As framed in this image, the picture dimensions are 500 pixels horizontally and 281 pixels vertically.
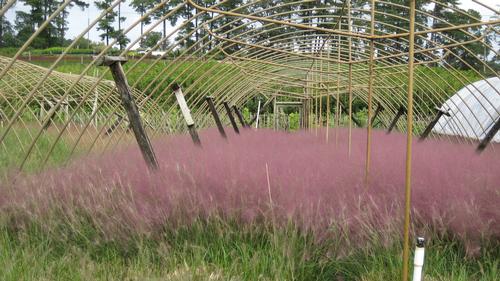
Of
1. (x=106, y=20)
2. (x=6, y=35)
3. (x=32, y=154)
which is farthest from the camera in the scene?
(x=6, y=35)

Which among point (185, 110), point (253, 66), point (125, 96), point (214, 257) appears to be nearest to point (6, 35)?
point (253, 66)

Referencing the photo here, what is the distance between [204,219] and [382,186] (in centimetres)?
105

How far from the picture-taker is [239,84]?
34.5 ft

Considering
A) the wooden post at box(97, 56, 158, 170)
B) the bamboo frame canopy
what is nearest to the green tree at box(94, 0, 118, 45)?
the bamboo frame canopy

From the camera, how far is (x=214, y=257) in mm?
2354

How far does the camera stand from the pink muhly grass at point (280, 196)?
2.36 meters

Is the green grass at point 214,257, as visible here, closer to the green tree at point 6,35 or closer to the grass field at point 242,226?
the grass field at point 242,226

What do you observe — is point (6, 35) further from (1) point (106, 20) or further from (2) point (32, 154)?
(2) point (32, 154)

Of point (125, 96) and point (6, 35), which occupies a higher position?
point (6, 35)

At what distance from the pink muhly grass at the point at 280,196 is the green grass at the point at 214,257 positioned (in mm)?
77

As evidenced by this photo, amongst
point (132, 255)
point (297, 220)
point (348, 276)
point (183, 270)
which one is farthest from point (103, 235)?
point (348, 276)

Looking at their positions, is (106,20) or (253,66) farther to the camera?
(106,20)

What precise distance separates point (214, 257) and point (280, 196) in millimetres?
504

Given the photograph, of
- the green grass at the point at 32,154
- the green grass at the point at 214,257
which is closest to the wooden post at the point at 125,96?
the green grass at the point at 214,257
